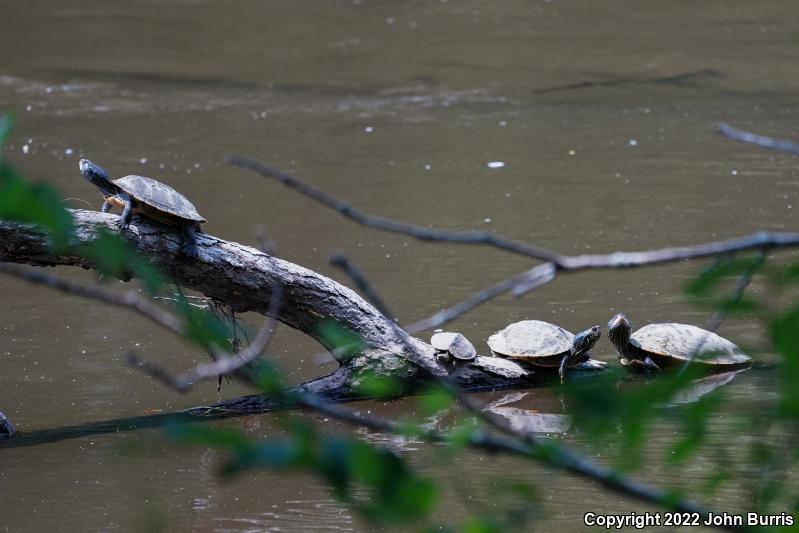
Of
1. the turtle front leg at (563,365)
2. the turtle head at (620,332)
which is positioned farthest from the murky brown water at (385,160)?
the turtle head at (620,332)

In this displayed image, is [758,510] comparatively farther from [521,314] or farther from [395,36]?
[395,36]

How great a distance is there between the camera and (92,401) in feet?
15.2

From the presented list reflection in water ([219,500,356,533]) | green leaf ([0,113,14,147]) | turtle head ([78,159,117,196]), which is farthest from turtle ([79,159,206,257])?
green leaf ([0,113,14,147])

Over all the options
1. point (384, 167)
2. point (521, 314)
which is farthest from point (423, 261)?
point (384, 167)

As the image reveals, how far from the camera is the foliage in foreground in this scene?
3.04 feet

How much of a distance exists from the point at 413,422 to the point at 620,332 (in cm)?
376

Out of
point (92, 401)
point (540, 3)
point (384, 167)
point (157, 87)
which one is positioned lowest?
point (92, 401)

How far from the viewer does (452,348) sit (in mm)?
4641

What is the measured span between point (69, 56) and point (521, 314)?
848cm

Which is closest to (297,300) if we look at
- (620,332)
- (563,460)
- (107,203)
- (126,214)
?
(126,214)

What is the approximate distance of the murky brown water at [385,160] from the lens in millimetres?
3760

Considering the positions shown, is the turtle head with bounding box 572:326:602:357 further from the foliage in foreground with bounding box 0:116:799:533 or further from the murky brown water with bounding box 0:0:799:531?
the foliage in foreground with bounding box 0:116:799:533

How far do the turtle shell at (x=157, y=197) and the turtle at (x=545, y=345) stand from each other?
1560 millimetres

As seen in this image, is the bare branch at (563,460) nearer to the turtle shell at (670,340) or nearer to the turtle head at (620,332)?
the turtle shell at (670,340)
